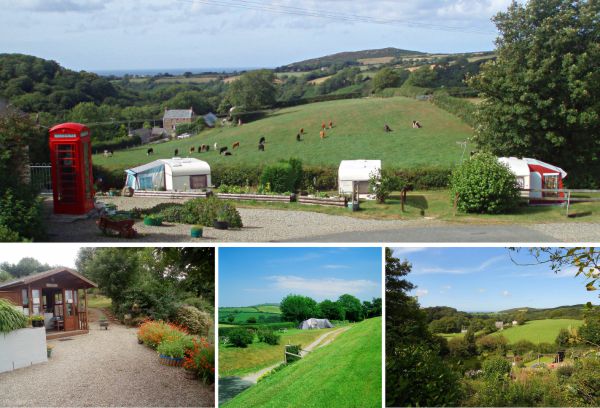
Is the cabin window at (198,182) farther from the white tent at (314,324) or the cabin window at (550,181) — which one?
the white tent at (314,324)

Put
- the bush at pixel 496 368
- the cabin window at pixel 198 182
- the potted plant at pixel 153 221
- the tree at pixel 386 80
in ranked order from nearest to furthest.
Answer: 1. the bush at pixel 496 368
2. the potted plant at pixel 153 221
3. the cabin window at pixel 198 182
4. the tree at pixel 386 80

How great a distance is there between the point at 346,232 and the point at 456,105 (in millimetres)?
37327

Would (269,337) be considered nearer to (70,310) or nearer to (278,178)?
(70,310)

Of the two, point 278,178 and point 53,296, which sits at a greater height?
point 278,178

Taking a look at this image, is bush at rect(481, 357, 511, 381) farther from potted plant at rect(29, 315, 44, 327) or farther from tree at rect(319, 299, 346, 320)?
potted plant at rect(29, 315, 44, 327)

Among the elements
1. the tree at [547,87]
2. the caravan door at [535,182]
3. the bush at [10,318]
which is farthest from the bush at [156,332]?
the tree at [547,87]

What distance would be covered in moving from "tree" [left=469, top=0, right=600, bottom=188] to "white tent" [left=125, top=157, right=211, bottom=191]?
13.0 m

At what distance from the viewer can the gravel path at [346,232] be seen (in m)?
18.5

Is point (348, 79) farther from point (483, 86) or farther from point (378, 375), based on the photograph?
point (378, 375)

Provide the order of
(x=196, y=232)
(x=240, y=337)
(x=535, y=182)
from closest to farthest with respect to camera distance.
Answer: (x=240, y=337), (x=196, y=232), (x=535, y=182)

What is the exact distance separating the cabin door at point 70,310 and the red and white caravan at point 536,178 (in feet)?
67.0

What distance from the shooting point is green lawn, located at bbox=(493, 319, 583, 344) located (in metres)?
6.30

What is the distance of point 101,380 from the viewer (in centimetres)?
637

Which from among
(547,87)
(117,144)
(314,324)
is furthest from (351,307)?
(117,144)
